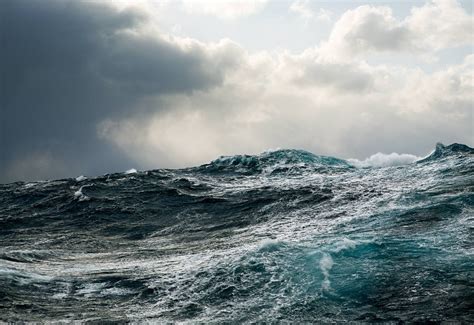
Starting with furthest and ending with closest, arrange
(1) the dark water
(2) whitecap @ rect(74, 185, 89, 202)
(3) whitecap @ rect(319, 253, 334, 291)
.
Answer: (2) whitecap @ rect(74, 185, 89, 202)
(3) whitecap @ rect(319, 253, 334, 291)
(1) the dark water

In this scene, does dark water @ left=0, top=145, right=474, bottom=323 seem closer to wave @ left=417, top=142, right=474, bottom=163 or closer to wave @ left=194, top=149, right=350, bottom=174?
wave @ left=417, top=142, right=474, bottom=163

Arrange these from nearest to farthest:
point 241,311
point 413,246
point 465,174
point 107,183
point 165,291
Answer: point 241,311 < point 165,291 < point 413,246 < point 465,174 < point 107,183

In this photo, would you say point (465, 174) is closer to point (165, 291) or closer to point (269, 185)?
point (269, 185)

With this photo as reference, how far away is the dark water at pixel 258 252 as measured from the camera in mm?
19453

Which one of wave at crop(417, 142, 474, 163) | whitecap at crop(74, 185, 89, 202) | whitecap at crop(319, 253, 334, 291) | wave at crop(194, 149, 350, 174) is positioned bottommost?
whitecap at crop(319, 253, 334, 291)

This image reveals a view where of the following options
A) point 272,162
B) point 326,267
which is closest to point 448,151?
point 272,162

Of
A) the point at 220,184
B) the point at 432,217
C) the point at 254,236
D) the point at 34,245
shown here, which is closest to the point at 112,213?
the point at 34,245

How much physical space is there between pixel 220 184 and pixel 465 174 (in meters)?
29.0

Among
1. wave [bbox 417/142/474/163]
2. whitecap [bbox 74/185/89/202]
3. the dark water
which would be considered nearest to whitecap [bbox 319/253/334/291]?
the dark water

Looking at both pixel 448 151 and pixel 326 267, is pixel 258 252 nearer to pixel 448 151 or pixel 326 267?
pixel 326 267

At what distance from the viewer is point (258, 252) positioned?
25922 millimetres

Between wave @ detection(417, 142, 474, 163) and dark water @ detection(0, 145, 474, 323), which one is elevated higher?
wave @ detection(417, 142, 474, 163)

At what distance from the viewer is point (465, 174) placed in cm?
4162

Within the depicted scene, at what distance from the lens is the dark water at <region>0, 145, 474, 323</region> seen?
19453mm
